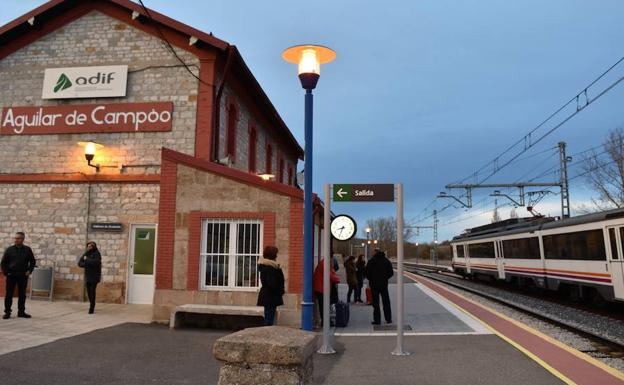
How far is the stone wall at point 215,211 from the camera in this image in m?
9.68

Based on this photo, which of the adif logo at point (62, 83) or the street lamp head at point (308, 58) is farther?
the adif logo at point (62, 83)

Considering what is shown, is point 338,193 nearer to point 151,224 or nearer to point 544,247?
point 151,224

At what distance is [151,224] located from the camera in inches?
515

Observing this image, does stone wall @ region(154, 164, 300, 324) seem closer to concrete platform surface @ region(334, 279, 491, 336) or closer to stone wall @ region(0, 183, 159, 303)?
concrete platform surface @ region(334, 279, 491, 336)

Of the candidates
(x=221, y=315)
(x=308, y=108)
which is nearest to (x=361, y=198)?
(x=308, y=108)

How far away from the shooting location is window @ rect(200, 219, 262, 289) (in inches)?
388

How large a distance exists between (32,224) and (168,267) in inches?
243

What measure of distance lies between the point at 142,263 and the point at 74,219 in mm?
2329

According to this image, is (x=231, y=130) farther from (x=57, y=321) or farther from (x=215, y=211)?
(x=57, y=321)

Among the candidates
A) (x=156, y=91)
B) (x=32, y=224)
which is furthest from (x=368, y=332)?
(x=32, y=224)

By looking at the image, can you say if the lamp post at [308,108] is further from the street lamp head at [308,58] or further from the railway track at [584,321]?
the railway track at [584,321]

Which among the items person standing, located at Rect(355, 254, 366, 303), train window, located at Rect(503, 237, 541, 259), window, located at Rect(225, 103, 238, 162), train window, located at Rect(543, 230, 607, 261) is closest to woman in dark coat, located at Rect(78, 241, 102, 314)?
window, located at Rect(225, 103, 238, 162)

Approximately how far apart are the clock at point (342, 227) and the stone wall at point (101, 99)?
4.87 metres

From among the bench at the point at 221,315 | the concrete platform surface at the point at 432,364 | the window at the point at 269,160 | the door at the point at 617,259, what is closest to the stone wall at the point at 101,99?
the bench at the point at 221,315
